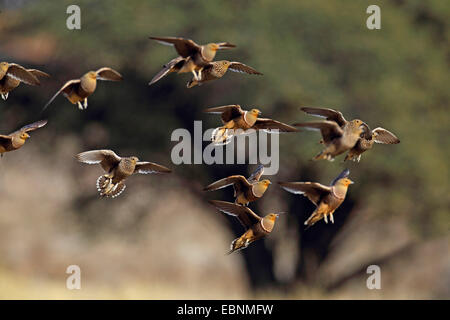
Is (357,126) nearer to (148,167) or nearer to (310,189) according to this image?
(310,189)

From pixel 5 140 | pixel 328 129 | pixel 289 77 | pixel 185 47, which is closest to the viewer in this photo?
pixel 328 129

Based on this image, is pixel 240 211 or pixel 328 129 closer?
pixel 328 129

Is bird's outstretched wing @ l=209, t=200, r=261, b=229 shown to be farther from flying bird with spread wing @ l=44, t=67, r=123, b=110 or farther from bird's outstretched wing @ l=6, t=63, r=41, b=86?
bird's outstretched wing @ l=6, t=63, r=41, b=86

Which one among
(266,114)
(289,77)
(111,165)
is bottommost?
(111,165)

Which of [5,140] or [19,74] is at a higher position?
[19,74]

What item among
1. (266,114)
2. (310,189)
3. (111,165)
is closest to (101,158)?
(111,165)

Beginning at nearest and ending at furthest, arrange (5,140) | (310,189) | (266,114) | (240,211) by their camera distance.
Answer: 1. (310,189)
2. (5,140)
3. (240,211)
4. (266,114)

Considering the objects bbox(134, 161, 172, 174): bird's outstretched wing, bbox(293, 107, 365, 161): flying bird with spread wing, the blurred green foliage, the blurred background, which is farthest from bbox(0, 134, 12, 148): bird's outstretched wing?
the blurred green foliage
